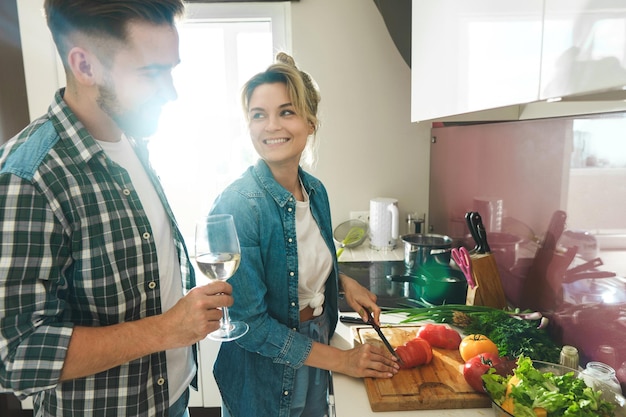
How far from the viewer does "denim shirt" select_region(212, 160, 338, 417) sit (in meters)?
1.00

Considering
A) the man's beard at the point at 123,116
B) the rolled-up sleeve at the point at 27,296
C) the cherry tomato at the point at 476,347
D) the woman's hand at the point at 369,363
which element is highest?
the man's beard at the point at 123,116

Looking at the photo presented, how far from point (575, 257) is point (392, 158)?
1.23 m

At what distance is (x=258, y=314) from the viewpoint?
1.00 metres

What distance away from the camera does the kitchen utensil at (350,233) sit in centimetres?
211

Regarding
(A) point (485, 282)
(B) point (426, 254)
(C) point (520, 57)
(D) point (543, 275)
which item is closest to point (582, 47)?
(C) point (520, 57)

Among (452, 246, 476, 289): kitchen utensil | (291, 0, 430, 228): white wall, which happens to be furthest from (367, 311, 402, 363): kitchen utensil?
(291, 0, 430, 228): white wall

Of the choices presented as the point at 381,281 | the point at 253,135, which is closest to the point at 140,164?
the point at 253,135

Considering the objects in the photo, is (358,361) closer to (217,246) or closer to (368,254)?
(217,246)

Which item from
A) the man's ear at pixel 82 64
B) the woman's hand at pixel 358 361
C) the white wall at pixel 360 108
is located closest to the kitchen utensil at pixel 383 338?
the woman's hand at pixel 358 361

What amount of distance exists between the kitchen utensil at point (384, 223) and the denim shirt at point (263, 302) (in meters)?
0.97

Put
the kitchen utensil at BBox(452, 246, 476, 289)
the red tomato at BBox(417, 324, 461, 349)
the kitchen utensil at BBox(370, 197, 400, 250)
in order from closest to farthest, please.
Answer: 1. the red tomato at BBox(417, 324, 461, 349)
2. the kitchen utensil at BBox(452, 246, 476, 289)
3. the kitchen utensil at BBox(370, 197, 400, 250)

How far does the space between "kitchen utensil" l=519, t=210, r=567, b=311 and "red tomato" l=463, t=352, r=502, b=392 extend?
33 centimetres

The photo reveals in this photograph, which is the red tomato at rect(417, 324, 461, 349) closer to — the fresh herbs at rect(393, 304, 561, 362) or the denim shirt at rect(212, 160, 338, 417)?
the fresh herbs at rect(393, 304, 561, 362)

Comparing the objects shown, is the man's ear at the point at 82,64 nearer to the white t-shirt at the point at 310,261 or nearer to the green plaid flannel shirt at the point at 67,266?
the green plaid flannel shirt at the point at 67,266
